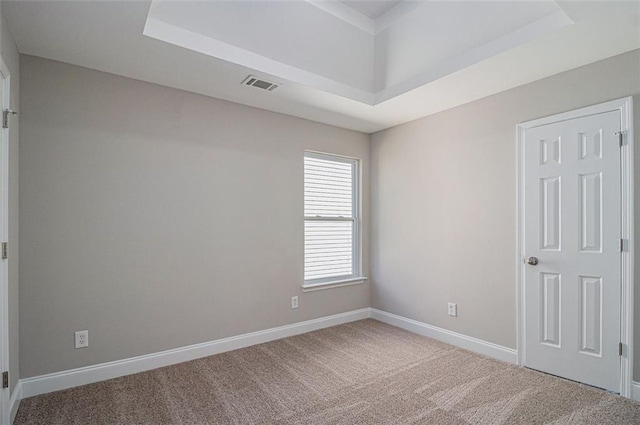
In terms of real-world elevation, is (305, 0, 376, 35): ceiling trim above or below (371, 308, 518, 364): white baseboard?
above

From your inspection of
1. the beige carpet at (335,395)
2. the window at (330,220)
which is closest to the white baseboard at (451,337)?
the beige carpet at (335,395)

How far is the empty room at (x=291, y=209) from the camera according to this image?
91.6 inches

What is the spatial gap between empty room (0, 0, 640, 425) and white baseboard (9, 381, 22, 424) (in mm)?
28

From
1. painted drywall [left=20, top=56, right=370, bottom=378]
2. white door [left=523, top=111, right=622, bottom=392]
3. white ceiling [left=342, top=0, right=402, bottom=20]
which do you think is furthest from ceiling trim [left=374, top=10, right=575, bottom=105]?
painted drywall [left=20, top=56, right=370, bottom=378]

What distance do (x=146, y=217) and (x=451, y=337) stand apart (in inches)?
128

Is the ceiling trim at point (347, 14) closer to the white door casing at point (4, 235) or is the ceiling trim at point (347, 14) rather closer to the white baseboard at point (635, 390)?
the white door casing at point (4, 235)

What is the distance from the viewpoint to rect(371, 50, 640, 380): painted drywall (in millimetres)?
2844

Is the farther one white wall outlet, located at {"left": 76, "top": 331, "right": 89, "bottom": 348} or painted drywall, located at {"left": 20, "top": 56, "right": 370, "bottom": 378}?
white wall outlet, located at {"left": 76, "top": 331, "right": 89, "bottom": 348}

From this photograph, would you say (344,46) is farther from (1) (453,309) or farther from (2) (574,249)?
(1) (453,309)

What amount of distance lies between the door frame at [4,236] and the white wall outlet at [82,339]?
570 mm

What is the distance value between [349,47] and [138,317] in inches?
123

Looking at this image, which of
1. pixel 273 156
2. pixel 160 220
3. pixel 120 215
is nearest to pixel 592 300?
pixel 273 156

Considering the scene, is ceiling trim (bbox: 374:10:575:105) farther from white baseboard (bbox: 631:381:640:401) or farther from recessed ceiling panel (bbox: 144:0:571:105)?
white baseboard (bbox: 631:381:640:401)

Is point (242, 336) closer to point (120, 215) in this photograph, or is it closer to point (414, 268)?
point (120, 215)
